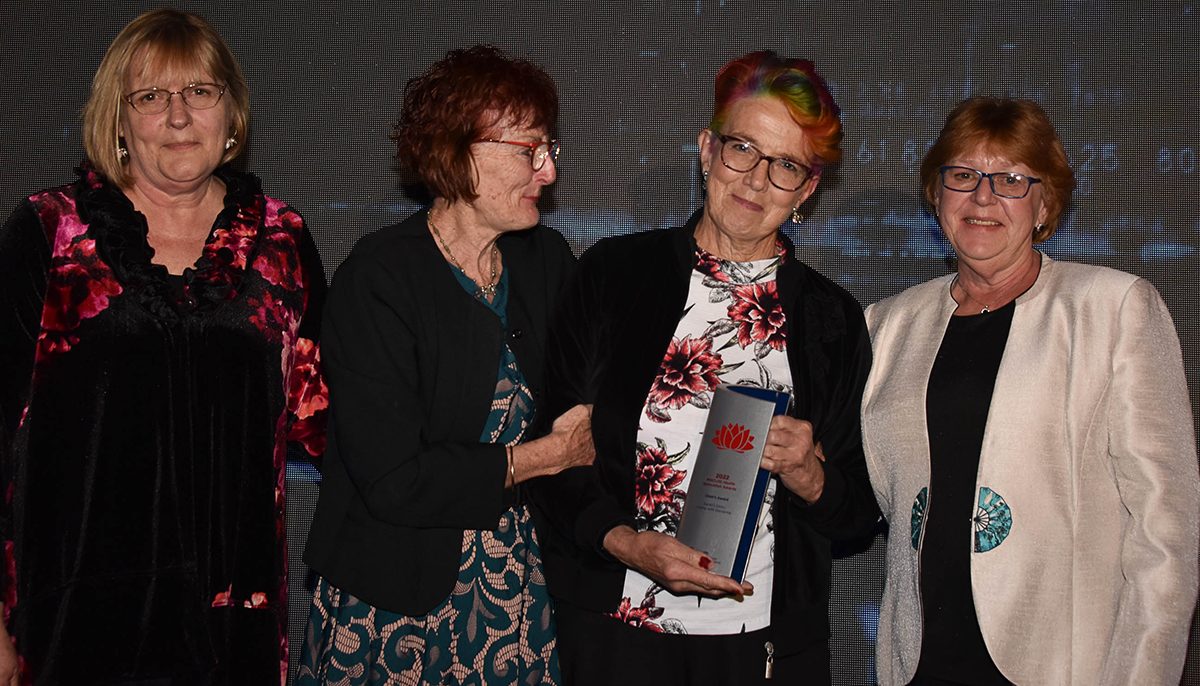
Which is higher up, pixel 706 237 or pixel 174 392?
pixel 706 237

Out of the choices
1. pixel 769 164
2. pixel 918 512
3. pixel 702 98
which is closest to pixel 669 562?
pixel 918 512

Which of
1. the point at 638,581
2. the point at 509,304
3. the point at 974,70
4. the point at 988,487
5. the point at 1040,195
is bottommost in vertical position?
the point at 638,581

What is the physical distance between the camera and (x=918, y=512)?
235 centimetres

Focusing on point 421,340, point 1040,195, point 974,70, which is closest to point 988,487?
point 1040,195

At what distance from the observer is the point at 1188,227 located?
3373 millimetres

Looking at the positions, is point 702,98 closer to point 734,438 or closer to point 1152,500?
point 734,438

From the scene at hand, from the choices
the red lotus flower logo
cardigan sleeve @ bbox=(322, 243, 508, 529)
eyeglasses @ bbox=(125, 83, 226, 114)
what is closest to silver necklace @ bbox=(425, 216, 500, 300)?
cardigan sleeve @ bbox=(322, 243, 508, 529)

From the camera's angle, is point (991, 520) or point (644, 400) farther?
point (644, 400)

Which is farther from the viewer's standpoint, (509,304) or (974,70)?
(974,70)

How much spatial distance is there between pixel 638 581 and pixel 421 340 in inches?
27.7

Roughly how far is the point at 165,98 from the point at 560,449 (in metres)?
1.16

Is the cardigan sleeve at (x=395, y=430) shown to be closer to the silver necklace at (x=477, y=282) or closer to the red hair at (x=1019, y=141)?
the silver necklace at (x=477, y=282)

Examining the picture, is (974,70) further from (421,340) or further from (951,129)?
(421,340)

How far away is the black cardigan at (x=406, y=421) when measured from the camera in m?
2.30
